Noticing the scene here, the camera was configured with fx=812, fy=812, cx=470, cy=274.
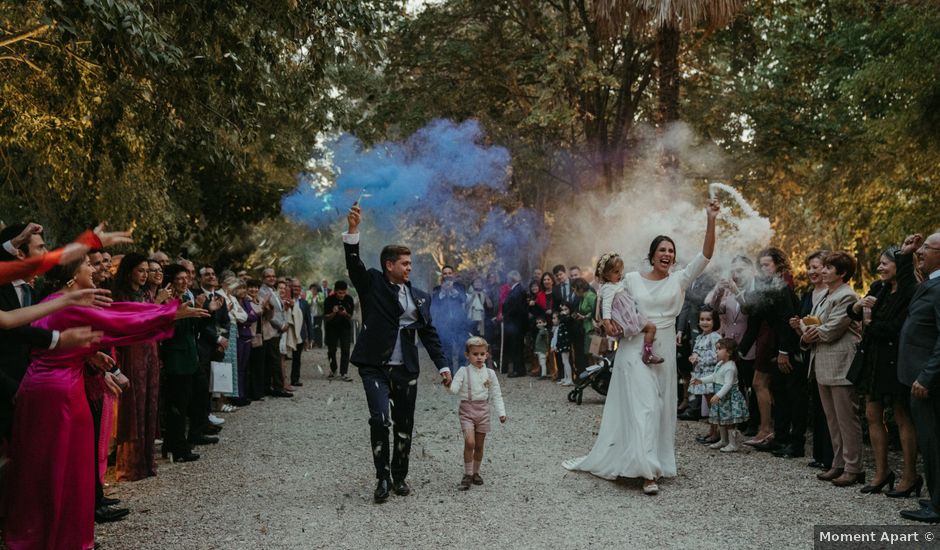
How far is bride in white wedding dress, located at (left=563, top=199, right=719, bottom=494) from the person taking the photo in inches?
Answer: 302

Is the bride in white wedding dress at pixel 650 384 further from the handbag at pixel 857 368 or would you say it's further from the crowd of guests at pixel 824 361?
the handbag at pixel 857 368

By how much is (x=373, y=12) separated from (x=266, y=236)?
24.7 m

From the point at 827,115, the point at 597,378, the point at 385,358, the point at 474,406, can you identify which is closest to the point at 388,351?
the point at 385,358

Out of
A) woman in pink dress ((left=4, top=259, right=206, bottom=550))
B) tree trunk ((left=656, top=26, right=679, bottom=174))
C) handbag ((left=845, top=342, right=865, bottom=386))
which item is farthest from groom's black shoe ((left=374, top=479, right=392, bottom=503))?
tree trunk ((left=656, top=26, right=679, bottom=174))

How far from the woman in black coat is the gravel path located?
0.37 m

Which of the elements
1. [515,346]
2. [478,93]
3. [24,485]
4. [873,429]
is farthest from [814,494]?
[478,93]

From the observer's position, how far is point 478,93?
66.8ft

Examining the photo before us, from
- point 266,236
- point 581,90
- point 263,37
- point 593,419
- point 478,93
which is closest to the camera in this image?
point 263,37

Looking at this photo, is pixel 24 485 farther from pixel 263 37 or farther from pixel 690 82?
pixel 690 82

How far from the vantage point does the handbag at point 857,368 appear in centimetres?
750

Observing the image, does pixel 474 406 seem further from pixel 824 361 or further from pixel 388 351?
pixel 824 361

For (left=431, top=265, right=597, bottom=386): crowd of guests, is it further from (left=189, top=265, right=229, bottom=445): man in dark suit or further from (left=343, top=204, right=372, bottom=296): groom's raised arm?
(left=343, top=204, right=372, bottom=296): groom's raised arm

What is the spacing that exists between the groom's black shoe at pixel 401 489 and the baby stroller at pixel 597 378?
663 centimetres

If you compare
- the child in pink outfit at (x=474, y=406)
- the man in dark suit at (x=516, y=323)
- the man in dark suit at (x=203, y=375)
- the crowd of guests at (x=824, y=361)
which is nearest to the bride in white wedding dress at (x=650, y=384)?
the crowd of guests at (x=824, y=361)
